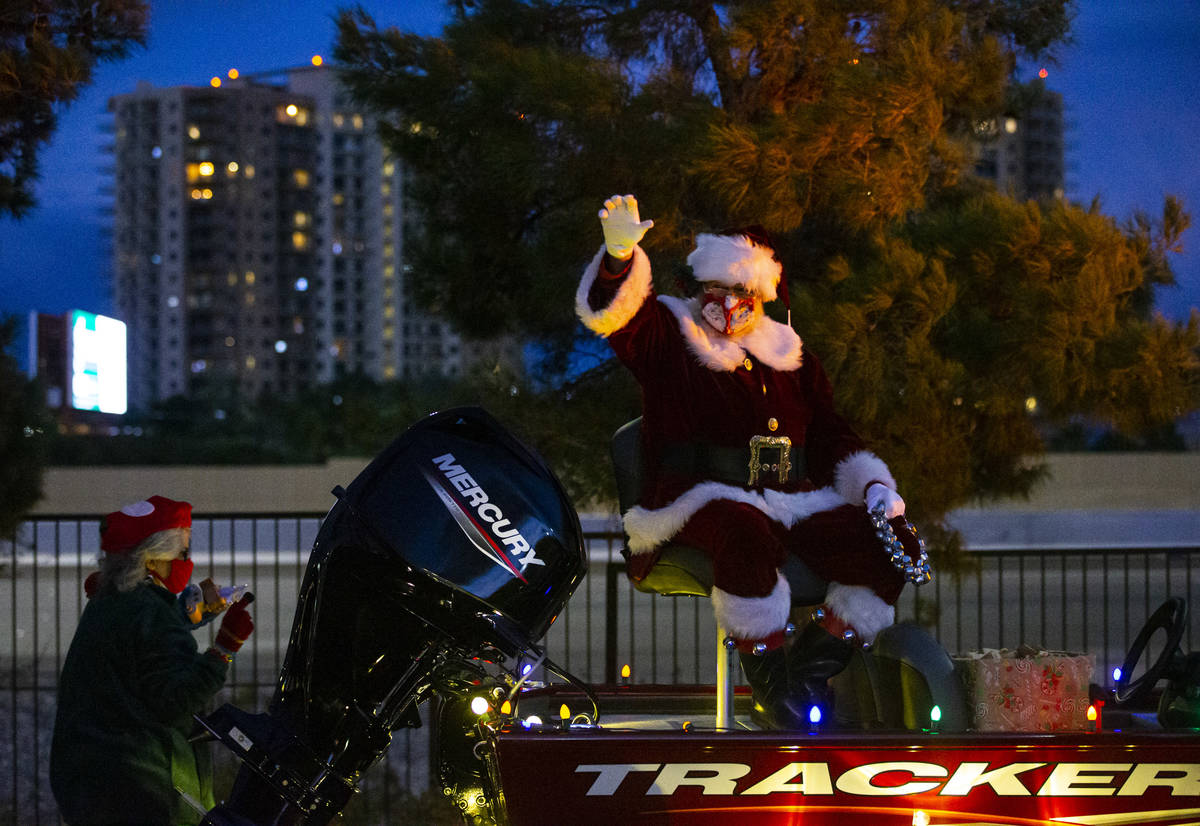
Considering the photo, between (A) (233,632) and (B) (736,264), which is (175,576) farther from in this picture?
(B) (736,264)

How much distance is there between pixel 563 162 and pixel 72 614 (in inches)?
349

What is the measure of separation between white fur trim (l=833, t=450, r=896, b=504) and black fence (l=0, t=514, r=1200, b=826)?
1524mm

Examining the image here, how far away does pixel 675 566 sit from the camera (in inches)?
118

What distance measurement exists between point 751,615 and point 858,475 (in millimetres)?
555

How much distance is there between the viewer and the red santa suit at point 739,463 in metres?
2.88

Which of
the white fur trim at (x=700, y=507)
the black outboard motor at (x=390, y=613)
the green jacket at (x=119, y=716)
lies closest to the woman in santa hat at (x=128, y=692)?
the green jacket at (x=119, y=716)

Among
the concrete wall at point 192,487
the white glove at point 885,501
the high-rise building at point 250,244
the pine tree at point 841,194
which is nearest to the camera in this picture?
the white glove at point 885,501

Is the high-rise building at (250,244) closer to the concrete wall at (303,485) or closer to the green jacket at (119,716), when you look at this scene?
the concrete wall at (303,485)

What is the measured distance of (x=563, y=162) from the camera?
5.14 meters

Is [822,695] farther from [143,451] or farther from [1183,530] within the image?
[143,451]

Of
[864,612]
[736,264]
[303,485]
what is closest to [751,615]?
[864,612]

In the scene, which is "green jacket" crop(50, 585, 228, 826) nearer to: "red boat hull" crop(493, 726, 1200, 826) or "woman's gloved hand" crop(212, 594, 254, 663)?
"woman's gloved hand" crop(212, 594, 254, 663)

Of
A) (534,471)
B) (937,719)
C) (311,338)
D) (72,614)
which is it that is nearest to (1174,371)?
(937,719)

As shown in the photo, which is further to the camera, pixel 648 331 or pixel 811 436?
pixel 811 436
